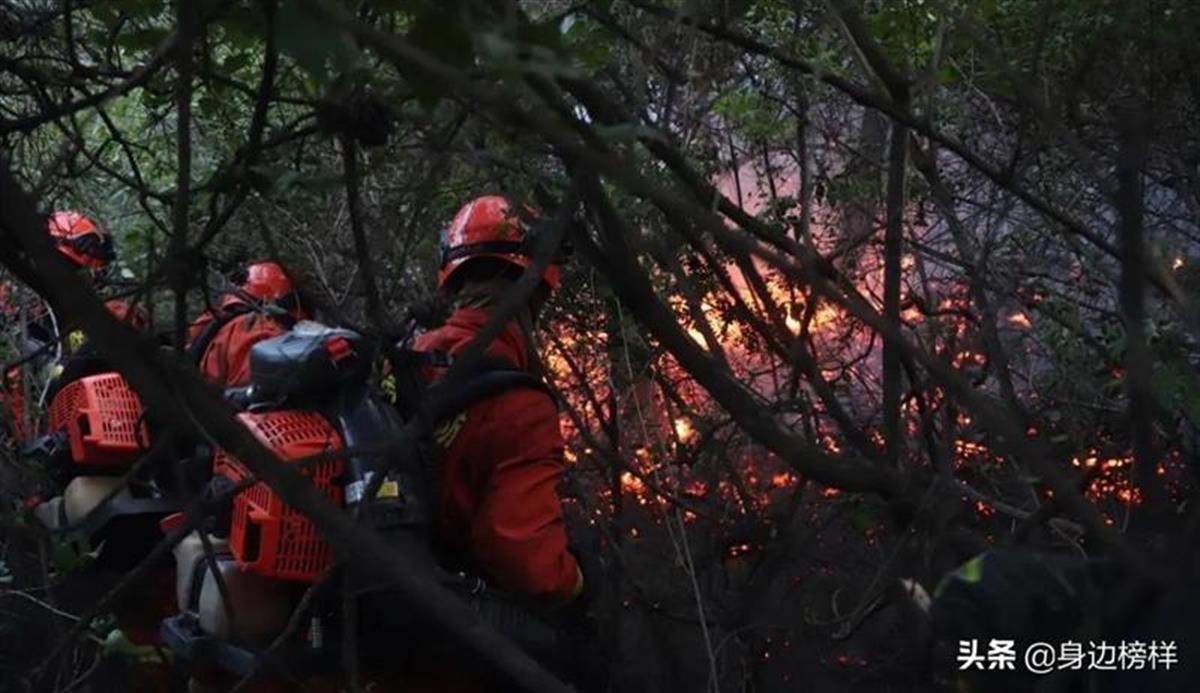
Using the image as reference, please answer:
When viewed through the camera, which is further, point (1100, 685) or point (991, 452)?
point (991, 452)

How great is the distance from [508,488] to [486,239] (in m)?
0.73

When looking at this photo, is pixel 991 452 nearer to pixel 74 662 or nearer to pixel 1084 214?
pixel 1084 214

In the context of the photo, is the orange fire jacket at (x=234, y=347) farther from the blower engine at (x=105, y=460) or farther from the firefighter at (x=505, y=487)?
the firefighter at (x=505, y=487)

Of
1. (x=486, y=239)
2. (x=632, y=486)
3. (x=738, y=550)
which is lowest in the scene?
(x=738, y=550)

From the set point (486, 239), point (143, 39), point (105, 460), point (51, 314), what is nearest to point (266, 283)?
point (105, 460)

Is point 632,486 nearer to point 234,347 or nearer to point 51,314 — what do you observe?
point 234,347

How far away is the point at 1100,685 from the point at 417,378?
167 cm

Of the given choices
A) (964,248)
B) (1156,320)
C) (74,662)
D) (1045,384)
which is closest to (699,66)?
(964,248)

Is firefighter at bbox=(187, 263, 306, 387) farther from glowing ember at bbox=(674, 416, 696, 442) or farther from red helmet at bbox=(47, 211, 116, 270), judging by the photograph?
glowing ember at bbox=(674, 416, 696, 442)

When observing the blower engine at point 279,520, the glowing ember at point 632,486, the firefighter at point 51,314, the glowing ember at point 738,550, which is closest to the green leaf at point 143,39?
the blower engine at point 279,520

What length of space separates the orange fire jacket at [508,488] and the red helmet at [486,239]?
0.35m

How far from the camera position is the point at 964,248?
466 cm

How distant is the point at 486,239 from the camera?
395 centimetres

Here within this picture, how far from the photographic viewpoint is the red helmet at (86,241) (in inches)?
179
